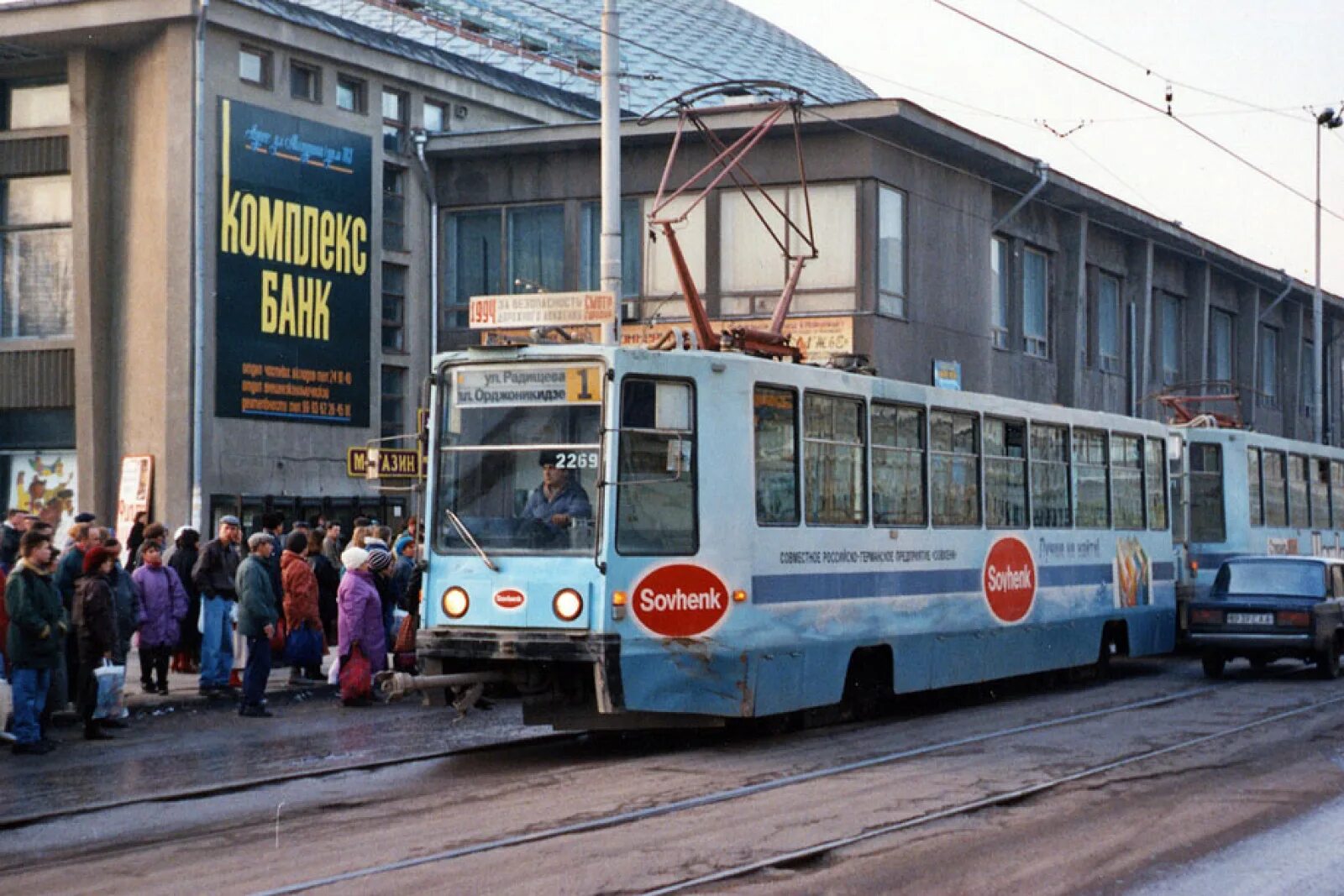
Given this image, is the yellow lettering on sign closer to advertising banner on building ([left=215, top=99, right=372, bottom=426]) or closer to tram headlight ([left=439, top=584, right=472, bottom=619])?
tram headlight ([left=439, top=584, right=472, bottom=619])

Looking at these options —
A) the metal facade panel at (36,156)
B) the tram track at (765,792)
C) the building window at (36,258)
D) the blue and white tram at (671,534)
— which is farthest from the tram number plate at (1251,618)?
the metal facade panel at (36,156)

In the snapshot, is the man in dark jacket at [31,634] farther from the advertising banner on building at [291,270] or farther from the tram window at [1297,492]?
the tram window at [1297,492]

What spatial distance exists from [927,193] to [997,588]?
56.9 ft

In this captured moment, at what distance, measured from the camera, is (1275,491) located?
29438mm

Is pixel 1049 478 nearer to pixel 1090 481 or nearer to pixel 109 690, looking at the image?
pixel 1090 481

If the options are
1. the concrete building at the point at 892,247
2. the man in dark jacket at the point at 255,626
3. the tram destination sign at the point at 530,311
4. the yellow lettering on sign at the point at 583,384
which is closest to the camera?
the yellow lettering on sign at the point at 583,384

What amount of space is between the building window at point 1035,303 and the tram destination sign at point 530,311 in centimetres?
2464

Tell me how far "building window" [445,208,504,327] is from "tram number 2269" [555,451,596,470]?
2350cm

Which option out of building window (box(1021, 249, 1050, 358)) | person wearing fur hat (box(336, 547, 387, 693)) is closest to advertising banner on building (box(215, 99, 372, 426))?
building window (box(1021, 249, 1050, 358))

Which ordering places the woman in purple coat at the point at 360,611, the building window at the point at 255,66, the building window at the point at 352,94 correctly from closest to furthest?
the woman in purple coat at the point at 360,611, the building window at the point at 255,66, the building window at the point at 352,94

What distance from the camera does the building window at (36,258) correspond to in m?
34.4

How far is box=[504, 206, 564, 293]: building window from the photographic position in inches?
1415

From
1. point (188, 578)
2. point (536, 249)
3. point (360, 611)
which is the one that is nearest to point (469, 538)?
point (360, 611)

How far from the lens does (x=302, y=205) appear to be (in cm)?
3525
